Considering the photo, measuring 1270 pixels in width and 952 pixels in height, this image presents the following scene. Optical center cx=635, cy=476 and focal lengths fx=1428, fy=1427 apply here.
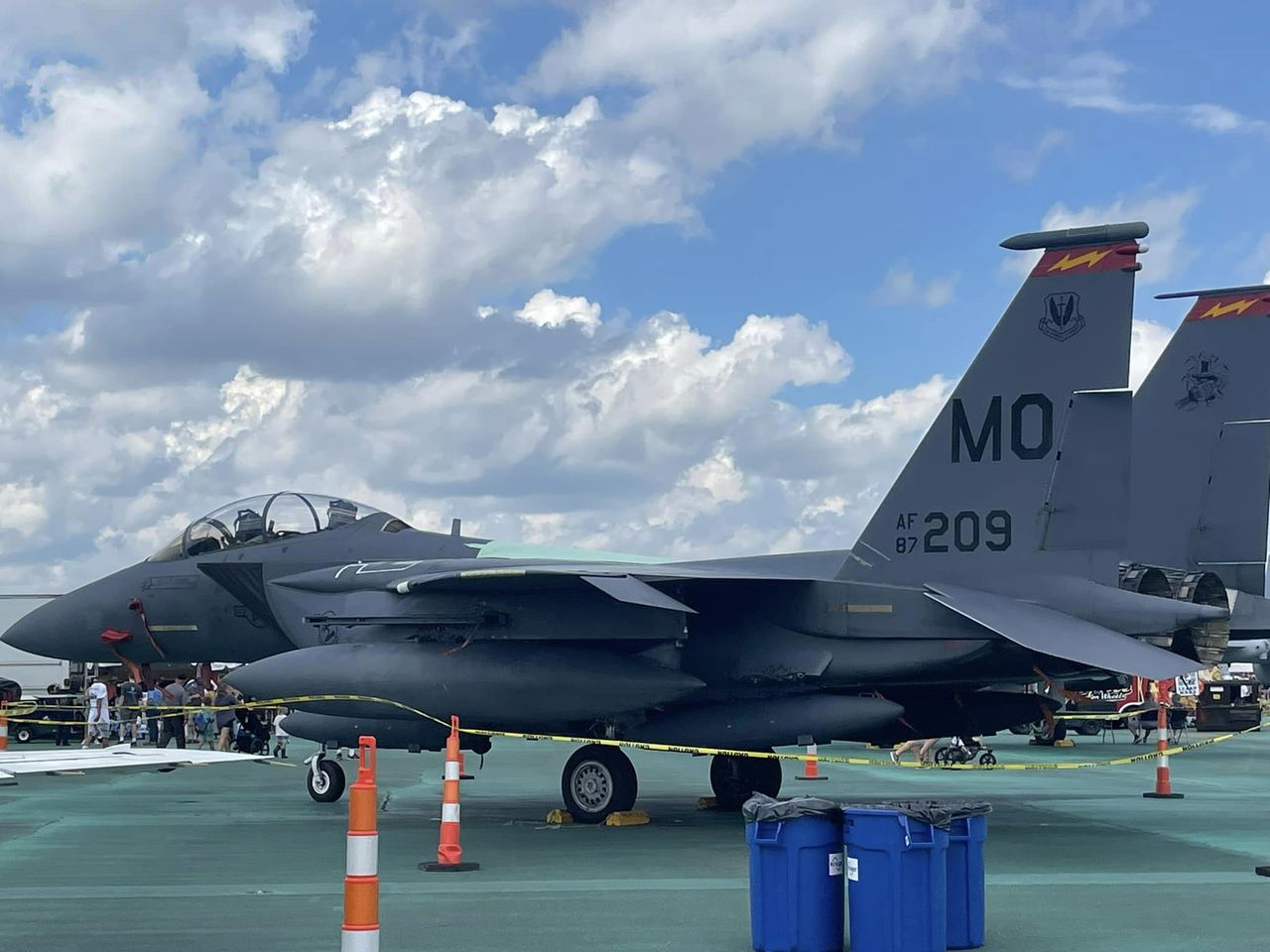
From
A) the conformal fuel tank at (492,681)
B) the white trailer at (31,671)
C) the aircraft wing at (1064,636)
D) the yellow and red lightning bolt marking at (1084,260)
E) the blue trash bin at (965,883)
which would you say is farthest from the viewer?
the white trailer at (31,671)

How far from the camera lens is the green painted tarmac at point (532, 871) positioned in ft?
24.3

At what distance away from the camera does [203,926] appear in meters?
7.64

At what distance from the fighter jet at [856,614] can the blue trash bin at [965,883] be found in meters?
3.82

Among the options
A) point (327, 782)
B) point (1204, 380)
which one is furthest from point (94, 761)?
point (1204, 380)

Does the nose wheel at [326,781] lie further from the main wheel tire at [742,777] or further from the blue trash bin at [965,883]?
the blue trash bin at [965,883]

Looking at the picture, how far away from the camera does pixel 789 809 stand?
7023 mm

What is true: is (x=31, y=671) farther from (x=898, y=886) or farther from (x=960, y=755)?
(x=898, y=886)

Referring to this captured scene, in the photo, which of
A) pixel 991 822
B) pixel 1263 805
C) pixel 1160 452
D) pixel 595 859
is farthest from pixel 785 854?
pixel 1160 452

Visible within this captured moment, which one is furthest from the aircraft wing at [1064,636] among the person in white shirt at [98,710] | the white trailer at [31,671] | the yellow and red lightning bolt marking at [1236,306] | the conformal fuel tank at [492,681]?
the white trailer at [31,671]

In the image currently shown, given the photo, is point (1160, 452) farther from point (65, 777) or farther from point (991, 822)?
point (65, 777)

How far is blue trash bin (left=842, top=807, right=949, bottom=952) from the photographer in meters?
6.70

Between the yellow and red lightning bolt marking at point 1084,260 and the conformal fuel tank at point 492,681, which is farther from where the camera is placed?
the conformal fuel tank at point 492,681

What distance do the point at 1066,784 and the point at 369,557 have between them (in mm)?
9753

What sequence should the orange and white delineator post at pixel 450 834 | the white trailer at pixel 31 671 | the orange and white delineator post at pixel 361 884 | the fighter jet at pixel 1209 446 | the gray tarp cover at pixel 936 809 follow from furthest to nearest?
the white trailer at pixel 31 671 < the fighter jet at pixel 1209 446 < the orange and white delineator post at pixel 450 834 < the gray tarp cover at pixel 936 809 < the orange and white delineator post at pixel 361 884
